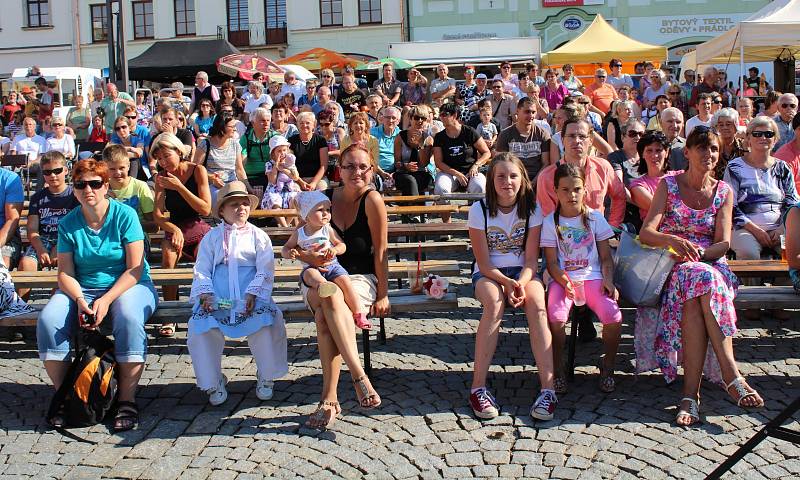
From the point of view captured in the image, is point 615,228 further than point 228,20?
No

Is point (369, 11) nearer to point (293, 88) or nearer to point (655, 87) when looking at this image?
point (293, 88)

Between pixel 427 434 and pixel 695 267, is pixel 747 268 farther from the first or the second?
pixel 427 434

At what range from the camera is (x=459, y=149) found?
9.52 meters

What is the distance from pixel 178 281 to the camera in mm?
5547

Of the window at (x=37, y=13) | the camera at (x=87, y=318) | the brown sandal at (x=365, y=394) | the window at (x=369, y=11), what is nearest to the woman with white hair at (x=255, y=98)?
the camera at (x=87, y=318)

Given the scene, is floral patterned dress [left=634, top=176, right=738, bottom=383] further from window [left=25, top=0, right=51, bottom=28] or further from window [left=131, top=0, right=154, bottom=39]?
window [left=25, top=0, right=51, bottom=28]

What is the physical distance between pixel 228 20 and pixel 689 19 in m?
18.9

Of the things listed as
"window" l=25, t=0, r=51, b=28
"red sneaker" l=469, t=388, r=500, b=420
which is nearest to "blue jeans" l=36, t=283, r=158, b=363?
"red sneaker" l=469, t=388, r=500, b=420

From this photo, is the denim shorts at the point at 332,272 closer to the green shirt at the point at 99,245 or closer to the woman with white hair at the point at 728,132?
the green shirt at the point at 99,245

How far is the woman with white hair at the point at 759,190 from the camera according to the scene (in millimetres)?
5906

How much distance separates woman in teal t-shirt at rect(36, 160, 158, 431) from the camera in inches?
176

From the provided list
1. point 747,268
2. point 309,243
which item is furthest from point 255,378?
point 747,268

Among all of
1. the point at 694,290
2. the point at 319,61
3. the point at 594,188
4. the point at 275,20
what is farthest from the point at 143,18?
the point at 694,290

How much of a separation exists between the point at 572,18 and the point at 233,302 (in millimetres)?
31016
